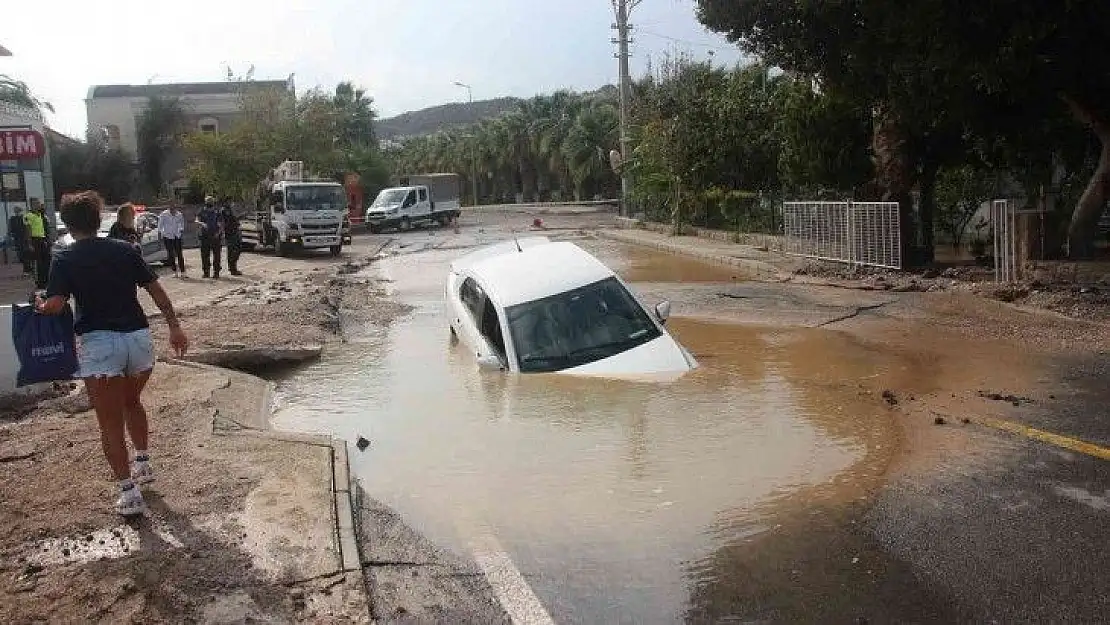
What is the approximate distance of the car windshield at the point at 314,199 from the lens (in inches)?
1239

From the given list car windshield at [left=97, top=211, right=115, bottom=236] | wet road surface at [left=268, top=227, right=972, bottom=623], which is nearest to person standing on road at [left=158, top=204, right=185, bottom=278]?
car windshield at [left=97, top=211, right=115, bottom=236]

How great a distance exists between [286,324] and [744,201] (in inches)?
737

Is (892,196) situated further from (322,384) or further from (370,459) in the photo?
(370,459)

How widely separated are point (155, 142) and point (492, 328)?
58.0m

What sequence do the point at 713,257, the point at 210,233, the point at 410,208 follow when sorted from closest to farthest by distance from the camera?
the point at 210,233, the point at 713,257, the point at 410,208

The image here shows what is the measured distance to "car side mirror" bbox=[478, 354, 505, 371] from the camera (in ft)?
30.2

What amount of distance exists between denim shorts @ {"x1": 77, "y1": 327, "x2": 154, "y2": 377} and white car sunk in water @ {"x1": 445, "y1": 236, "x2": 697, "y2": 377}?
12.5 feet

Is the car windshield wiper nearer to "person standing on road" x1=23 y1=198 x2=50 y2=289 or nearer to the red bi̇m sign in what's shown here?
"person standing on road" x1=23 y1=198 x2=50 y2=289

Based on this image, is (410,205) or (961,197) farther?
(410,205)

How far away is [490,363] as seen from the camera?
9.31m

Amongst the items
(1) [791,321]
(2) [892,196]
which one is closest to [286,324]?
(1) [791,321]

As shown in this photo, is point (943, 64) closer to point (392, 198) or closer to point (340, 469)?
point (340, 469)

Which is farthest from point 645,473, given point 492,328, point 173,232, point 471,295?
point 173,232

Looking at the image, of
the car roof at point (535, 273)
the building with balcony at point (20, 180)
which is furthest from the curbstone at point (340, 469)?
the building with balcony at point (20, 180)
